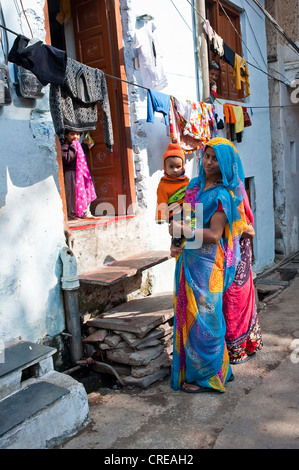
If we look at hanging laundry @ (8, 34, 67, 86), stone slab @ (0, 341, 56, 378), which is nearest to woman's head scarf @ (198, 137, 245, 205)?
hanging laundry @ (8, 34, 67, 86)

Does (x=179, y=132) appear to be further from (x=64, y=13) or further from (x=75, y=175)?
(x=64, y=13)

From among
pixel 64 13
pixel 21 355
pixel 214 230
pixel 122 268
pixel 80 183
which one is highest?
pixel 64 13

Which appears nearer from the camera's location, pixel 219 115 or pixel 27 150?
pixel 27 150

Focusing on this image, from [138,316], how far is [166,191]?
47.8 inches

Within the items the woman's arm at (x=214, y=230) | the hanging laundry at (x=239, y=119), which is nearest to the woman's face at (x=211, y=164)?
the woman's arm at (x=214, y=230)

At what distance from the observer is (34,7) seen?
3471 mm

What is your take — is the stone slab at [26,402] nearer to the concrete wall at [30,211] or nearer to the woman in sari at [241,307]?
the concrete wall at [30,211]

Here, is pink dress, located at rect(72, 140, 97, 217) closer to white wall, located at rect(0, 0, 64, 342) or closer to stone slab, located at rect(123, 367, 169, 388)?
white wall, located at rect(0, 0, 64, 342)

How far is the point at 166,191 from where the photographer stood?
390cm

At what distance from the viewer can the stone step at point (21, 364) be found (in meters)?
2.67

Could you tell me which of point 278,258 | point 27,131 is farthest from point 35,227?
point 278,258

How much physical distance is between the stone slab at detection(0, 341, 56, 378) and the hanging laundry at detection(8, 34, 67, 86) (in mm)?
1970

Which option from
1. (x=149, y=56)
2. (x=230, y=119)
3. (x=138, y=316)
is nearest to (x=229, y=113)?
(x=230, y=119)

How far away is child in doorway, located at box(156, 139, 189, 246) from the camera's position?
386 cm
